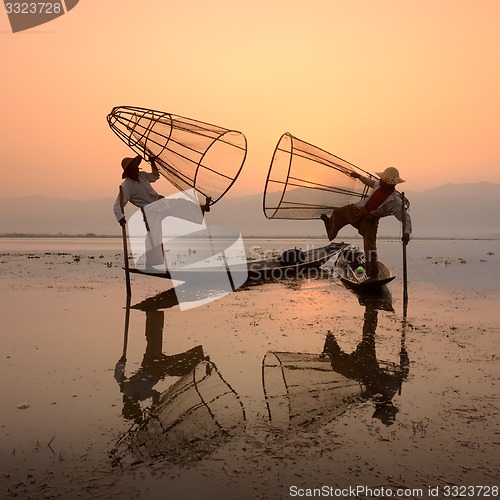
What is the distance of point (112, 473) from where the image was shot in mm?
3520

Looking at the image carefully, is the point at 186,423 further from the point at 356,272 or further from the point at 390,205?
the point at 356,272

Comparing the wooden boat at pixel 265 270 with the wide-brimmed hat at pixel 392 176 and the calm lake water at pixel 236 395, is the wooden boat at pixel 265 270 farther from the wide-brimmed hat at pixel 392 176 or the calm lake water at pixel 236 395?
the wide-brimmed hat at pixel 392 176

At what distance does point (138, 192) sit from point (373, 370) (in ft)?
29.5

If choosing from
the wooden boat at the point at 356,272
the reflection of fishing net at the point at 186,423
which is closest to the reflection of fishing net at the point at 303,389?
the reflection of fishing net at the point at 186,423

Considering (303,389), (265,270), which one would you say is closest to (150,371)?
(303,389)

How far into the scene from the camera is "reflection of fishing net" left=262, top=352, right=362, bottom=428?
472cm

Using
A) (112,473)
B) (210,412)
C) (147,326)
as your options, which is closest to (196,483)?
(112,473)

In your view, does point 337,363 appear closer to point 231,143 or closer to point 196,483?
point 196,483

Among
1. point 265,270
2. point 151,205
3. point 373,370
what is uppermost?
point 151,205

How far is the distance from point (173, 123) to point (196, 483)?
10.4m

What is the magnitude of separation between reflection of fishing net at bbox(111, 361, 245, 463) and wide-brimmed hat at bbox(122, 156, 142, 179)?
8409 millimetres

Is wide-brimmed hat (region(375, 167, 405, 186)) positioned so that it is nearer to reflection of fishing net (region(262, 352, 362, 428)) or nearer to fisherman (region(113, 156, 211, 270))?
fisherman (region(113, 156, 211, 270))

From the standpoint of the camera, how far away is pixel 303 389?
5.59 metres

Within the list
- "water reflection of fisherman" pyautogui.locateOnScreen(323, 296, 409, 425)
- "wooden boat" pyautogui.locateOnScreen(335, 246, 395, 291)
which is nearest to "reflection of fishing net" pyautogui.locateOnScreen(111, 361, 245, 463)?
"water reflection of fisherman" pyautogui.locateOnScreen(323, 296, 409, 425)
